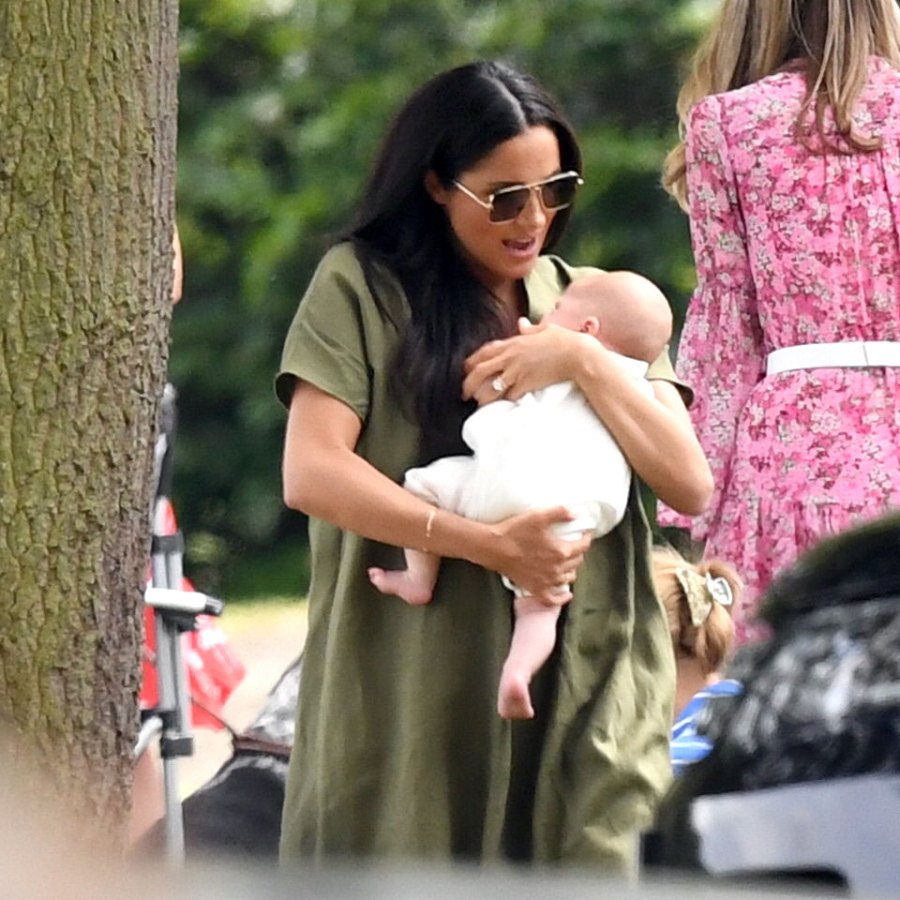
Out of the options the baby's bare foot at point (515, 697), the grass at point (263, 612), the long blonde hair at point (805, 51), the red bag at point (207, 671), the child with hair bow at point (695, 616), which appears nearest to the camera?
the baby's bare foot at point (515, 697)

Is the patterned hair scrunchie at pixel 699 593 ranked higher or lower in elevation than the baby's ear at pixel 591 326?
lower

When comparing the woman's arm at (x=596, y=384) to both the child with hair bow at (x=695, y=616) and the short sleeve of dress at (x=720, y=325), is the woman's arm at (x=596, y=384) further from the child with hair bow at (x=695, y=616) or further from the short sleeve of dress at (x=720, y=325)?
the short sleeve of dress at (x=720, y=325)

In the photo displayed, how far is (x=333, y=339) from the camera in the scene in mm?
3436

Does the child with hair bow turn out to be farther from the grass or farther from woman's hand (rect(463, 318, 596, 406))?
the grass

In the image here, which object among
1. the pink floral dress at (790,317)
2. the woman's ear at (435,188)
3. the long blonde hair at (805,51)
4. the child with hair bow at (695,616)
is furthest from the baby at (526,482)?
the long blonde hair at (805,51)

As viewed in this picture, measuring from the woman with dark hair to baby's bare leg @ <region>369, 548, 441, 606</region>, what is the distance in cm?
3

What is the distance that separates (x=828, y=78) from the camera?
4.25 m

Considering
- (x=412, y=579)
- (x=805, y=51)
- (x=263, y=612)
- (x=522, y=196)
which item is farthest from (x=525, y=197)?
(x=263, y=612)

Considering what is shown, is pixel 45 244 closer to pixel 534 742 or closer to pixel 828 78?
pixel 534 742

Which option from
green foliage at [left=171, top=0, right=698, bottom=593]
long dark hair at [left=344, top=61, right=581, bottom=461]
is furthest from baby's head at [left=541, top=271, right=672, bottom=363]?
green foliage at [left=171, top=0, right=698, bottom=593]

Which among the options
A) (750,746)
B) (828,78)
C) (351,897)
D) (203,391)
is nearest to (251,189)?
(203,391)

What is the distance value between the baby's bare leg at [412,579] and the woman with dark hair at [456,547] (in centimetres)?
3

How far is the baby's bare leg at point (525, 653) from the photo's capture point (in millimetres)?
3275

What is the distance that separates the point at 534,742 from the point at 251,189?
7180 millimetres
